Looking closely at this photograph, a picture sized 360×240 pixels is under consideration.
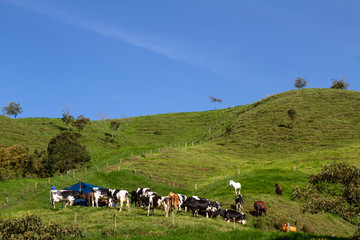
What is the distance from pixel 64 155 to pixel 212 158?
119 ft

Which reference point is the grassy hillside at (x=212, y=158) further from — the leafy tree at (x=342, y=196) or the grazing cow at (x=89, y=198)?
the leafy tree at (x=342, y=196)

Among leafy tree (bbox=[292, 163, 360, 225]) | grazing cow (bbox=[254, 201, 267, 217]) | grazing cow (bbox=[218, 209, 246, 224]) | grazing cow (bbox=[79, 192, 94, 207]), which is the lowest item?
grazing cow (bbox=[218, 209, 246, 224])

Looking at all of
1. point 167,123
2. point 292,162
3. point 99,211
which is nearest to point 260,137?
point 292,162

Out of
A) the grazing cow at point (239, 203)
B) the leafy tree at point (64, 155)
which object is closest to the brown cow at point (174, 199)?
the grazing cow at point (239, 203)

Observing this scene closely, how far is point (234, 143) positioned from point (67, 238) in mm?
90782

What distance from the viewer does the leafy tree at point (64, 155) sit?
85.4 meters

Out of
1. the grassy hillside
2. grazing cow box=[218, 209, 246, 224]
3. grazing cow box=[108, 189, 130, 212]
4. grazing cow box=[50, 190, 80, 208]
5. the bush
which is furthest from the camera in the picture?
grazing cow box=[50, 190, 80, 208]

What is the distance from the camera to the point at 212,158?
95875 millimetres

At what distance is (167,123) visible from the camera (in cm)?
17212

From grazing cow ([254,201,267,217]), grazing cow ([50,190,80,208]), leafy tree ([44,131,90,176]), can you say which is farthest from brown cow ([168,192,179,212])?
leafy tree ([44,131,90,176])

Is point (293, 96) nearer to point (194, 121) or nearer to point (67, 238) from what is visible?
point (194, 121)

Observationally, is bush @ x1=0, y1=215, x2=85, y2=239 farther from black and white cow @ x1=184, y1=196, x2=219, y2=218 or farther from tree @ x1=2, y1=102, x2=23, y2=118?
tree @ x1=2, y1=102, x2=23, y2=118

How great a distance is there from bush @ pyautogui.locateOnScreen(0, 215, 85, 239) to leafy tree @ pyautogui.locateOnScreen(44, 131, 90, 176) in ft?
200

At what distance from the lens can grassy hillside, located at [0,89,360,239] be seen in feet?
112
